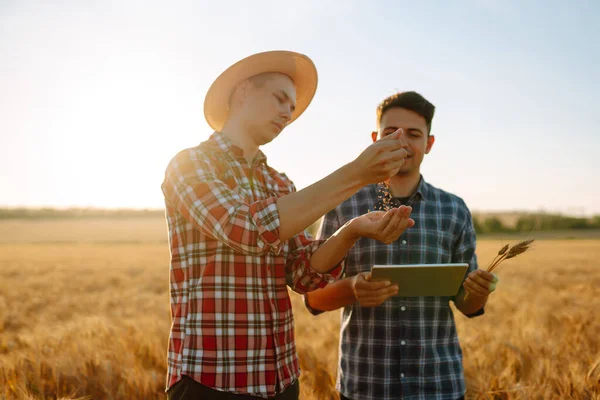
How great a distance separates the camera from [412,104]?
2.65 metres

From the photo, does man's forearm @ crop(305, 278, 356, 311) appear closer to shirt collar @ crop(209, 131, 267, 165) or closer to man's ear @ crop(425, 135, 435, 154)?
shirt collar @ crop(209, 131, 267, 165)

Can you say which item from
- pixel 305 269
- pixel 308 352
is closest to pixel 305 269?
pixel 305 269

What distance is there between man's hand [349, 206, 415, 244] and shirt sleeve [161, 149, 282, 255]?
38 centimetres

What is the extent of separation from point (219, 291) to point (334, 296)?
2.89ft

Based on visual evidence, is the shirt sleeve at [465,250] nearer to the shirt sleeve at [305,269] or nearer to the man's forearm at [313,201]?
the shirt sleeve at [305,269]

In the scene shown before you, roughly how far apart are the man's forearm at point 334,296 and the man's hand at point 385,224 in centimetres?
62

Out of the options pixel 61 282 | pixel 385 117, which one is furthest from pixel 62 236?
pixel 385 117

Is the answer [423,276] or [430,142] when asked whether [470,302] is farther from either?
[430,142]

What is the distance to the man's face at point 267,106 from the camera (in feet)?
6.34

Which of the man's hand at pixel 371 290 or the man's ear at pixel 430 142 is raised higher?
the man's ear at pixel 430 142

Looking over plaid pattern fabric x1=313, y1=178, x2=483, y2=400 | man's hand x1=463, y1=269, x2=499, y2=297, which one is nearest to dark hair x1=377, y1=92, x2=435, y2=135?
plaid pattern fabric x1=313, y1=178, x2=483, y2=400

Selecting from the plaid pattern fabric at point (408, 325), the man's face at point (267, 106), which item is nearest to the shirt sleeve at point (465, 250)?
the plaid pattern fabric at point (408, 325)

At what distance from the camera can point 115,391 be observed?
3408 mm

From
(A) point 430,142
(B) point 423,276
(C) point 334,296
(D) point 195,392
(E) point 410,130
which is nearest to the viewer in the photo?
(D) point 195,392
